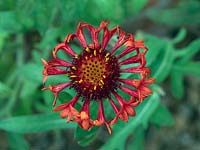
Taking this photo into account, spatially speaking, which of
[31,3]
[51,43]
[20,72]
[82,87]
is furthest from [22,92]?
[82,87]

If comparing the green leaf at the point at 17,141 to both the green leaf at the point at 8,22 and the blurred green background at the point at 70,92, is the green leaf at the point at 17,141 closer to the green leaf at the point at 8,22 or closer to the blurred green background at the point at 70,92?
the blurred green background at the point at 70,92

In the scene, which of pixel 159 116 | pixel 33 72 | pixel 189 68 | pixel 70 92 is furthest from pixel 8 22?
pixel 189 68

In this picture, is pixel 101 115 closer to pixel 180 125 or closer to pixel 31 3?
pixel 31 3

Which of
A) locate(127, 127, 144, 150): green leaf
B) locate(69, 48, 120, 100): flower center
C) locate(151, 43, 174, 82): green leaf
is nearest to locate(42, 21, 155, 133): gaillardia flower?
locate(69, 48, 120, 100): flower center

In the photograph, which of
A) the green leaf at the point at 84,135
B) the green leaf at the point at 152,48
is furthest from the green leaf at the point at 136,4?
the green leaf at the point at 84,135

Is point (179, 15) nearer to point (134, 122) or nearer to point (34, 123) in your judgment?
point (134, 122)
